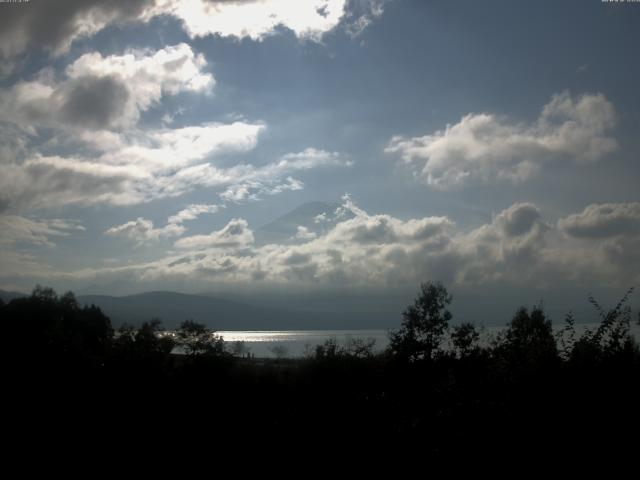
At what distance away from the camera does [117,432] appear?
19.8m

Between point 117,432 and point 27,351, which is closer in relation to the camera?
point 117,432

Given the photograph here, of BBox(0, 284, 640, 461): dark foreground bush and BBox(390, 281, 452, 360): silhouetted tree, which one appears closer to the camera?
BBox(0, 284, 640, 461): dark foreground bush

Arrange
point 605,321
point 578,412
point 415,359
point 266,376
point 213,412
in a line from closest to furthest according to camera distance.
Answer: point 578,412, point 605,321, point 213,412, point 266,376, point 415,359

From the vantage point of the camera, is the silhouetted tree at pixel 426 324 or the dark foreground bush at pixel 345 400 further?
the silhouetted tree at pixel 426 324

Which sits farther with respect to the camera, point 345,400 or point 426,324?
point 426,324

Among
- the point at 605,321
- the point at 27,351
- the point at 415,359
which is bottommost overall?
the point at 415,359

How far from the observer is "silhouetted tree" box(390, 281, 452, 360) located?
52906 mm

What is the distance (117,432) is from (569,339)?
16676 mm

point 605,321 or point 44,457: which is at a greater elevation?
point 605,321

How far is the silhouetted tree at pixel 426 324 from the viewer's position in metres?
52.9

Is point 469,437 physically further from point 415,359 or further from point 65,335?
point 415,359

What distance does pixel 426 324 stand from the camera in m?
54.2

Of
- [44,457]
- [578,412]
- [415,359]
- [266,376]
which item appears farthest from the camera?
[415,359]

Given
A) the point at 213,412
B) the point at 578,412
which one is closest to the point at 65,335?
the point at 213,412
